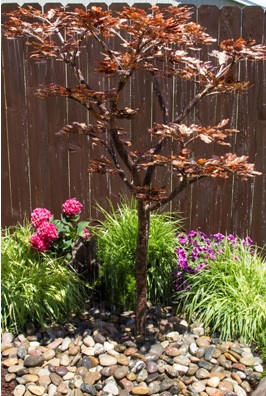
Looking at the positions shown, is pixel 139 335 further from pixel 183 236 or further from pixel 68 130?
pixel 68 130

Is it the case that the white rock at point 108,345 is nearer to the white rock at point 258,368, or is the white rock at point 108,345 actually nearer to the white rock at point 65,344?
the white rock at point 65,344

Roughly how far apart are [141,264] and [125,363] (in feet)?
1.84

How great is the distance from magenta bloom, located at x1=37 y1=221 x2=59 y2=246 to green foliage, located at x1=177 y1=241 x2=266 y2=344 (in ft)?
3.14

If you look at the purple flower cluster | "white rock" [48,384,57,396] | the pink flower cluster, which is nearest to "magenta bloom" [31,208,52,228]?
the pink flower cluster

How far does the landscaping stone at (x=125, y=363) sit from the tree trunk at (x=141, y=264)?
129 millimetres

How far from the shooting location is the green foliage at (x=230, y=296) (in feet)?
9.33

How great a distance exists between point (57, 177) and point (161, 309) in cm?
141

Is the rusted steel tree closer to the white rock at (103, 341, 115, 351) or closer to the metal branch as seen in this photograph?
the metal branch

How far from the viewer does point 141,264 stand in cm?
278

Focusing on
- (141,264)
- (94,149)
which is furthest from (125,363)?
(94,149)

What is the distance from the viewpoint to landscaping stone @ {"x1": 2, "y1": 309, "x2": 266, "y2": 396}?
7.98 feet

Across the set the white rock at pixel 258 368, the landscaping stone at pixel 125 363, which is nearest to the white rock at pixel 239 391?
the landscaping stone at pixel 125 363

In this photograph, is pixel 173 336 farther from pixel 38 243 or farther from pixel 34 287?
pixel 38 243

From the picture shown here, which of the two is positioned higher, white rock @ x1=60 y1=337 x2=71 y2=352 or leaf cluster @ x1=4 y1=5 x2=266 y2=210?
leaf cluster @ x1=4 y1=5 x2=266 y2=210
